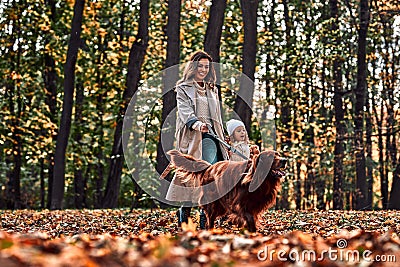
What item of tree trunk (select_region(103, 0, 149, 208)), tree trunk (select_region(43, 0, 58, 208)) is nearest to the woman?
tree trunk (select_region(103, 0, 149, 208))

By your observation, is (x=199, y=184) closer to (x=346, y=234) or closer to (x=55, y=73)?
(x=346, y=234)

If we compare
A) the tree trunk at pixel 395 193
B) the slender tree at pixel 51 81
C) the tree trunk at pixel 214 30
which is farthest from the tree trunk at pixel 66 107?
the tree trunk at pixel 395 193

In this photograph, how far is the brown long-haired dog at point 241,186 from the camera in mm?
7070

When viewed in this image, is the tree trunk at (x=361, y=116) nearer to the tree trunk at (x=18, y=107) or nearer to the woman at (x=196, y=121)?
the tree trunk at (x=18, y=107)

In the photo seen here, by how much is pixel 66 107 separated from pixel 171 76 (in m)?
4.87

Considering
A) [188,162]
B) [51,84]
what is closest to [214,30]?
[188,162]

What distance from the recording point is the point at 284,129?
2475cm

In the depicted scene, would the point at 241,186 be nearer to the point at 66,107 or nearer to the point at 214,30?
the point at 214,30

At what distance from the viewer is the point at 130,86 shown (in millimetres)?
21688

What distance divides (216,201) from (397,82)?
1776 centimetres

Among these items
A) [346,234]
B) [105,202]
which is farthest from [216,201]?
[105,202]

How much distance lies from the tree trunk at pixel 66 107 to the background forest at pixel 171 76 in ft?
0.10

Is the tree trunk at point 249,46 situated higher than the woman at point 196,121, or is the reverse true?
the tree trunk at point 249,46

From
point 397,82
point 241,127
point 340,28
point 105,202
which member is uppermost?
point 340,28
